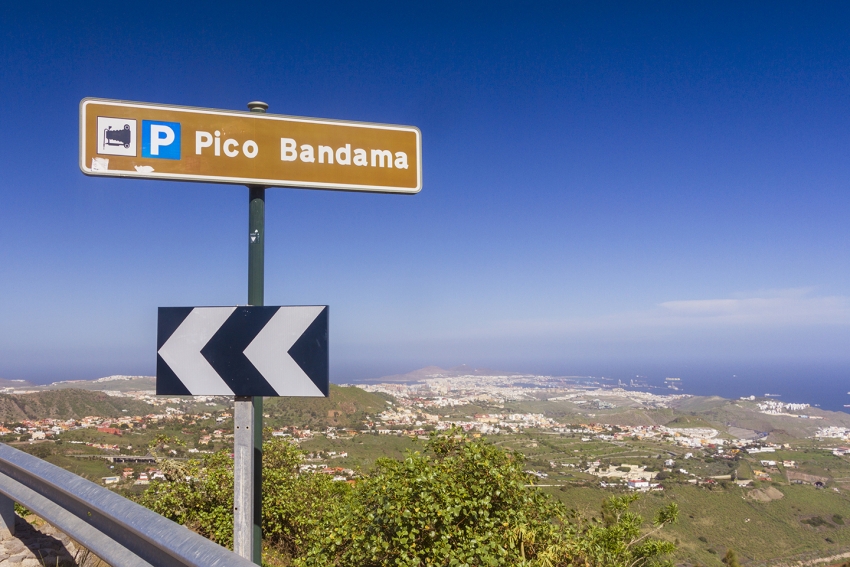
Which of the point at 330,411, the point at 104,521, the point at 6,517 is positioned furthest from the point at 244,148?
the point at 330,411

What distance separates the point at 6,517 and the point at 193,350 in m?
2.63

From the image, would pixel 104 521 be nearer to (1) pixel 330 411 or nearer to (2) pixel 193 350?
(2) pixel 193 350

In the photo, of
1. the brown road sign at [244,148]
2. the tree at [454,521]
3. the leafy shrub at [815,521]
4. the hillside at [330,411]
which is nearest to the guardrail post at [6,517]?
the tree at [454,521]

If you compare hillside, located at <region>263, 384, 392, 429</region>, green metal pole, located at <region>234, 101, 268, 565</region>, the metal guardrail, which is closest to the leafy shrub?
hillside, located at <region>263, 384, 392, 429</region>

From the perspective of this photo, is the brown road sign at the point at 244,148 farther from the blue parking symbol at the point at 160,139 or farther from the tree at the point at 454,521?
the tree at the point at 454,521

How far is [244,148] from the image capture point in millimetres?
2479

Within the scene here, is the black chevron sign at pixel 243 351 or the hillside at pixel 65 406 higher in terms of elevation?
the black chevron sign at pixel 243 351

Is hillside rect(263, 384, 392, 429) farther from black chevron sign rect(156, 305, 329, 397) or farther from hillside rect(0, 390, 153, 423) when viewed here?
black chevron sign rect(156, 305, 329, 397)

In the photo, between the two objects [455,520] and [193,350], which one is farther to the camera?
[455,520]

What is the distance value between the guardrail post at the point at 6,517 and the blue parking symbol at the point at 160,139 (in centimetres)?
269

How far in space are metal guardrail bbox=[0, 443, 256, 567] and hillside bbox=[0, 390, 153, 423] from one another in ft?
46.6

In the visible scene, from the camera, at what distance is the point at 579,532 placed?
15.3 ft

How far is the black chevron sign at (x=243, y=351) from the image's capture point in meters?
2.03

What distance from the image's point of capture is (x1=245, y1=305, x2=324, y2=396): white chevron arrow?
6.67 ft
